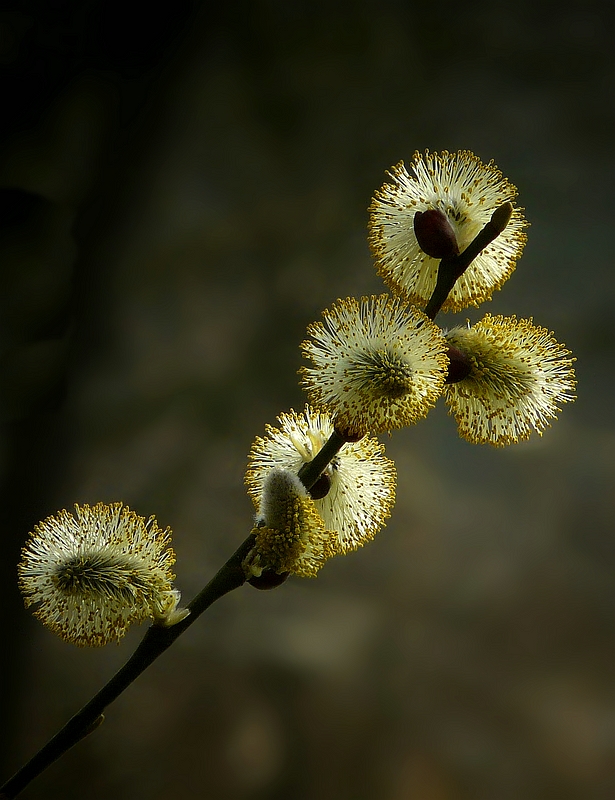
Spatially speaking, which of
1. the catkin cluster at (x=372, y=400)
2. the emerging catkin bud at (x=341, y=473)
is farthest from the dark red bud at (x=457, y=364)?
the emerging catkin bud at (x=341, y=473)

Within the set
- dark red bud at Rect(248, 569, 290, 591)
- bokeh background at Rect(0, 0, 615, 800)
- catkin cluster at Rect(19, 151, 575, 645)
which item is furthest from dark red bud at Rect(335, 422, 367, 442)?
bokeh background at Rect(0, 0, 615, 800)

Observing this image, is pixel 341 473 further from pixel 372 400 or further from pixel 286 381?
pixel 286 381

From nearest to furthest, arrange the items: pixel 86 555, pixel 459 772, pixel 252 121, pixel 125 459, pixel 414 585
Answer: pixel 86 555, pixel 459 772, pixel 414 585, pixel 125 459, pixel 252 121

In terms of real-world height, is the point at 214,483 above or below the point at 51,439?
above

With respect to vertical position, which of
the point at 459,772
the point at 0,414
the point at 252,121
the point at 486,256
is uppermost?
the point at 252,121

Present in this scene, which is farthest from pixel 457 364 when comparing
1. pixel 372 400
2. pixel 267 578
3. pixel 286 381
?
pixel 286 381

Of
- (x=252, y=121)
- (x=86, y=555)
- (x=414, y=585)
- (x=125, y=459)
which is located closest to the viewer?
(x=86, y=555)

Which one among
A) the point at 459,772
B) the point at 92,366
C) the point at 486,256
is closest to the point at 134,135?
the point at 92,366

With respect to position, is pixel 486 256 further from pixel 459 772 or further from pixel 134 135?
pixel 134 135
